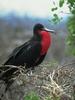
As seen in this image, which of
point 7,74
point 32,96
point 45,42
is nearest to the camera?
point 32,96

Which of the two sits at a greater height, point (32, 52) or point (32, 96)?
point (32, 96)

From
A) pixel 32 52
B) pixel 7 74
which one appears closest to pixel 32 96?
pixel 7 74

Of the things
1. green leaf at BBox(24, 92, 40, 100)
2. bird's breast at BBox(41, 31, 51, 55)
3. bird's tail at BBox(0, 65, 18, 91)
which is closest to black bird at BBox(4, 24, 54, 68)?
bird's breast at BBox(41, 31, 51, 55)

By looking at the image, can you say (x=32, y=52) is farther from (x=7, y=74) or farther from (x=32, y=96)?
(x=32, y=96)

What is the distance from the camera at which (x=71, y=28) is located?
11.7 m

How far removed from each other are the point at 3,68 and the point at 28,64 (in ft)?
2.71

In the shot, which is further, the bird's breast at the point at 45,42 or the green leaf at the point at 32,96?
the bird's breast at the point at 45,42

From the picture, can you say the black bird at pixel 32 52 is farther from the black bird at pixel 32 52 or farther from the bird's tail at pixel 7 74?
the bird's tail at pixel 7 74

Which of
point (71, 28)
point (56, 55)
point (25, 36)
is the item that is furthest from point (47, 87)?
point (25, 36)

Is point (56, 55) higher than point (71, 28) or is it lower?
lower

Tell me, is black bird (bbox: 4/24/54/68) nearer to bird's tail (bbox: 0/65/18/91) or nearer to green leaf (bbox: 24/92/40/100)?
bird's tail (bbox: 0/65/18/91)

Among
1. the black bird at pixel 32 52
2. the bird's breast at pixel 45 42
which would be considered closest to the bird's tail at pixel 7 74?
the black bird at pixel 32 52

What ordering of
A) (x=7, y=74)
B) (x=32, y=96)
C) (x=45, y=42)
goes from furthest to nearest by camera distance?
(x=45, y=42) < (x=7, y=74) < (x=32, y=96)

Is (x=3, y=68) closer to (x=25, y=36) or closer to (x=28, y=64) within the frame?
(x=28, y=64)
